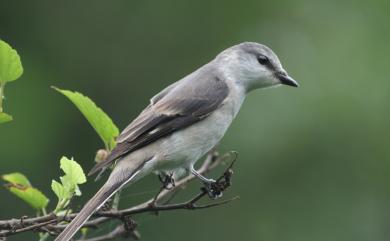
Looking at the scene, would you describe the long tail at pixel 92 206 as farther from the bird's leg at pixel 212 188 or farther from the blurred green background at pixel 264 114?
the blurred green background at pixel 264 114

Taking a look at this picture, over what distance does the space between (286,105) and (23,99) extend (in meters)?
2.91

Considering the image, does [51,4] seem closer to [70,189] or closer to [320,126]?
[320,126]

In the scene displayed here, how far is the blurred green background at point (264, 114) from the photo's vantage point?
300 inches

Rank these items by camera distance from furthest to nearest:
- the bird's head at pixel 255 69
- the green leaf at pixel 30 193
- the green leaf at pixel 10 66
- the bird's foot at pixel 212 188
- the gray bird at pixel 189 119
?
the bird's head at pixel 255 69
the gray bird at pixel 189 119
the bird's foot at pixel 212 188
the green leaf at pixel 30 193
the green leaf at pixel 10 66

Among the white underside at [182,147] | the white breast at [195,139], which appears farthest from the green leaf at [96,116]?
the white breast at [195,139]

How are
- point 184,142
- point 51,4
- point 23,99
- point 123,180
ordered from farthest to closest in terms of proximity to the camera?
point 51,4 < point 23,99 < point 184,142 < point 123,180

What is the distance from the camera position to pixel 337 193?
26.1 ft

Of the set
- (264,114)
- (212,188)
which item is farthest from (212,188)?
(264,114)

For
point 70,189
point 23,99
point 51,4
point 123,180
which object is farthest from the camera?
point 51,4

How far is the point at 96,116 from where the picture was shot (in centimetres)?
366

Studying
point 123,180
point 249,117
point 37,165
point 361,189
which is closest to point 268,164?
point 249,117

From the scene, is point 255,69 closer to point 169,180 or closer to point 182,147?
point 182,147

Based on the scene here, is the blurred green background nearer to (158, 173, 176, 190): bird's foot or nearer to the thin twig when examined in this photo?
(158, 173, 176, 190): bird's foot

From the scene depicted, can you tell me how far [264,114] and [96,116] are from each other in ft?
14.2
